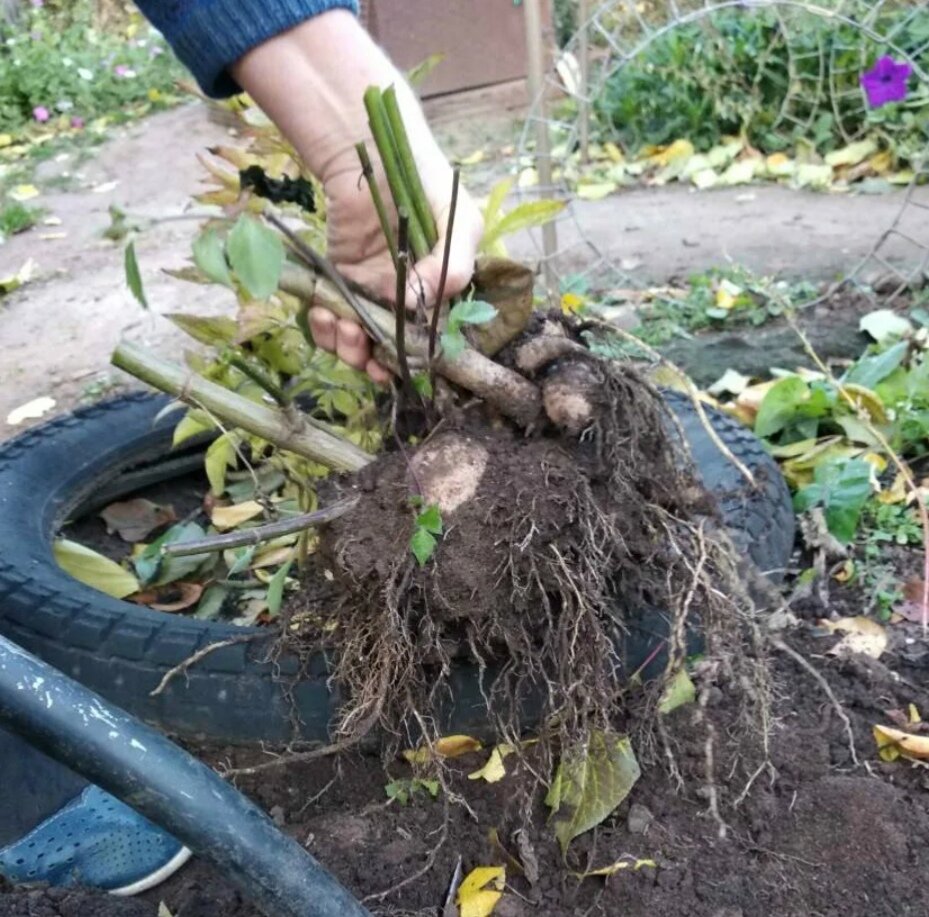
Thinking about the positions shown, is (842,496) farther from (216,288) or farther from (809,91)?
(809,91)

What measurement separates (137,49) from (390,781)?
26.1ft

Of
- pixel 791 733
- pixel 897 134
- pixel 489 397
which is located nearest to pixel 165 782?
pixel 489 397

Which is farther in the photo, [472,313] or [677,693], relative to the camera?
[677,693]

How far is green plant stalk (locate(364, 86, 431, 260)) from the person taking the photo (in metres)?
1.32

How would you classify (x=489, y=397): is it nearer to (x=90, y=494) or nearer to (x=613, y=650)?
Result: (x=613, y=650)

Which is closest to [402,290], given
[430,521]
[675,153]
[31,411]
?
[430,521]

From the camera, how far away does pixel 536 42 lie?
288 cm

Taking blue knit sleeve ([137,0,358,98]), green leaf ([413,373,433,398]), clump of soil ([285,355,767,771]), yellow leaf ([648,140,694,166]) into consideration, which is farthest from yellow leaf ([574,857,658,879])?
yellow leaf ([648,140,694,166])

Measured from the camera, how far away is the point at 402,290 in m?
1.34

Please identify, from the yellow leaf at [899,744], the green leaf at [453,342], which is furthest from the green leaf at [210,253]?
the yellow leaf at [899,744]

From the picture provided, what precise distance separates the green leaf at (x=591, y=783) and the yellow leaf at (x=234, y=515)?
0.97 metres

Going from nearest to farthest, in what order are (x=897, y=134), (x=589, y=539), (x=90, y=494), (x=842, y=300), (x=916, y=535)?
(x=589, y=539)
(x=916, y=535)
(x=90, y=494)
(x=842, y=300)
(x=897, y=134)

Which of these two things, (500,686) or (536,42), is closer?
(500,686)

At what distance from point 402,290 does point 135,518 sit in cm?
127
